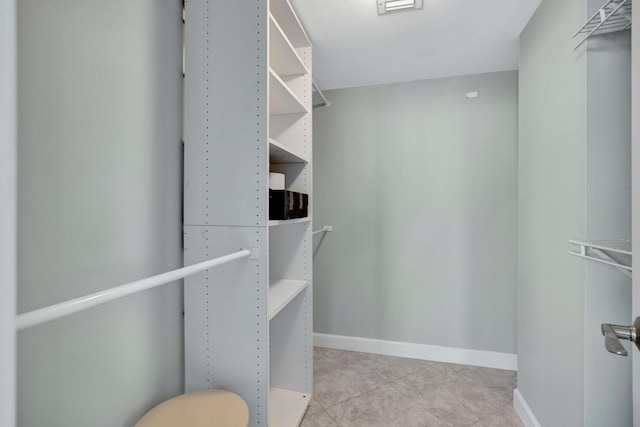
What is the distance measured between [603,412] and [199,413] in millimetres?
1515

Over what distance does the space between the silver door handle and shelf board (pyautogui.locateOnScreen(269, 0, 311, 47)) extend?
5.80 ft

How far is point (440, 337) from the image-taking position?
2.35m

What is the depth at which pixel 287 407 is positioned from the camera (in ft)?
5.53

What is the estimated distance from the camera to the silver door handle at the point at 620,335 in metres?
0.63

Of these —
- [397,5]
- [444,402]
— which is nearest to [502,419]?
[444,402]

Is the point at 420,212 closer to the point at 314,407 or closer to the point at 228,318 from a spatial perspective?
the point at 314,407

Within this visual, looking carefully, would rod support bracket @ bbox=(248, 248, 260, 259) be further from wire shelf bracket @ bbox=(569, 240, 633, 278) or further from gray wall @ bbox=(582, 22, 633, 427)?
gray wall @ bbox=(582, 22, 633, 427)

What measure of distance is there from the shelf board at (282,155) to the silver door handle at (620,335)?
1.20 m

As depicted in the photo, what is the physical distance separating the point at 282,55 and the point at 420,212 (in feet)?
5.18

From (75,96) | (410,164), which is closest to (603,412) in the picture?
(410,164)

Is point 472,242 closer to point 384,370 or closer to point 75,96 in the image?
point 384,370

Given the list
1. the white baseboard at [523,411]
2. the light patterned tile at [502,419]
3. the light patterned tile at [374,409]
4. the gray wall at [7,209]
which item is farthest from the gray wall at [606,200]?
the gray wall at [7,209]

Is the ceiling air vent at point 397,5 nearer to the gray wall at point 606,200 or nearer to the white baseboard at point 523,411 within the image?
the gray wall at point 606,200

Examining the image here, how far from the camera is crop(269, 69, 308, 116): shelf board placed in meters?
1.36
